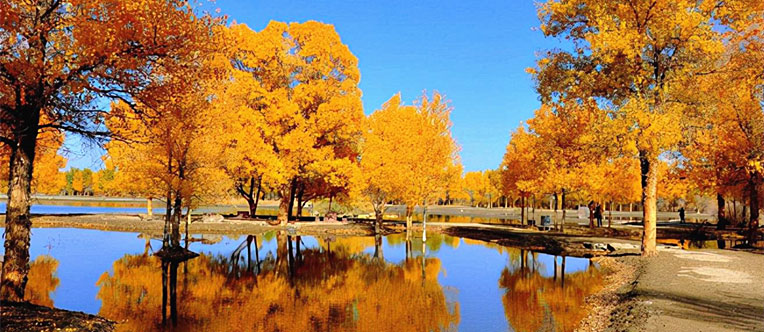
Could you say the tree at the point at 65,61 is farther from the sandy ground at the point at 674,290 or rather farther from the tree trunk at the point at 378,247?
the tree trunk at the point at 378,247

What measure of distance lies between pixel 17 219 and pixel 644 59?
23918mm

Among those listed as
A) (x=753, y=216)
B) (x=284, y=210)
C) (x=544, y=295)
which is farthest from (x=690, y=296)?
(x=284, y=210)

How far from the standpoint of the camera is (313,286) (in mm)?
19484

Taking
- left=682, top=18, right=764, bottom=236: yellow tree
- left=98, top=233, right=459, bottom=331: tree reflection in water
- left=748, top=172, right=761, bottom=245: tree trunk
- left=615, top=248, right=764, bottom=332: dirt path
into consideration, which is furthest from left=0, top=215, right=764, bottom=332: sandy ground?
left=682, top=18, right=764, bottom=236: yellow tree

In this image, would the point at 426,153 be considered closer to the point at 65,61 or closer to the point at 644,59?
the point at 644,59

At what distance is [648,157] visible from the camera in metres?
21.4

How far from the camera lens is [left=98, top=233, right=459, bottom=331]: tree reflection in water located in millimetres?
13938

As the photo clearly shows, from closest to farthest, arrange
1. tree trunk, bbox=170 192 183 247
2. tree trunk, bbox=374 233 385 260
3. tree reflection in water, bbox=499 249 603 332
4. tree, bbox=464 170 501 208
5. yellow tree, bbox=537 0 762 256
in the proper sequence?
tree reflection in water, bbox=499 249 603 332, yellow tree, bbox=537 0 762 256, tree trunk, bbox=170 192 183 247, tree trunk, bbox=374 233 385 260, tree, bbox=464 170 501 208

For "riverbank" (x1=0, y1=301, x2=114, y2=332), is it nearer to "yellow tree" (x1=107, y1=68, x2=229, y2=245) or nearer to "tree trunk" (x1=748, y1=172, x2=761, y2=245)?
"yellow tree" (x1=107, y1=68, x2=229, y2=245)

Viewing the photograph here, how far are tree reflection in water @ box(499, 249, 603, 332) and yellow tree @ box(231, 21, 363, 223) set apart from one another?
63.6ft

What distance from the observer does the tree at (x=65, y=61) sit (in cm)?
1070

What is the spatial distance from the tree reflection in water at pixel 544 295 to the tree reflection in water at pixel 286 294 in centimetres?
212

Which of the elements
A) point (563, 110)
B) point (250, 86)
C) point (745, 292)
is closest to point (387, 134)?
point (250, 86)

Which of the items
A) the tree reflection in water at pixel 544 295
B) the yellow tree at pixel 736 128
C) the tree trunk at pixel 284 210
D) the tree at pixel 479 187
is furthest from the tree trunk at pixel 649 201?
the tree at pixel 479 187
